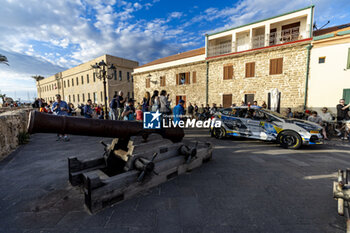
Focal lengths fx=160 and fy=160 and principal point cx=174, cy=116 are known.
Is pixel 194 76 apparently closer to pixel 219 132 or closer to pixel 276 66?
pixel 276 66

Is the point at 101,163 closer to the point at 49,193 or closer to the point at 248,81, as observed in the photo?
the point at 49,193

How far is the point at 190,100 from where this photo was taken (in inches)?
699

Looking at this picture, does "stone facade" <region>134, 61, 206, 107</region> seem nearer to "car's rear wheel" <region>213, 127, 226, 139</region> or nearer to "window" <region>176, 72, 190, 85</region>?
"window" <region>176, 72, 190, 85</region>

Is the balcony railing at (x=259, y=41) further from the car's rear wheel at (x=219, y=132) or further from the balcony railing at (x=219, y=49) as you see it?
the car's rear wheel at (x=219, y=132)

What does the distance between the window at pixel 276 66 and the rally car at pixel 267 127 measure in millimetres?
8326

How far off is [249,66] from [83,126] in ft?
48.4

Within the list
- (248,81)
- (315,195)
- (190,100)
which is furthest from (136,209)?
(190,100)

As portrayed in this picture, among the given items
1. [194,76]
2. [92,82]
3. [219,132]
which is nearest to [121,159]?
[219,132]

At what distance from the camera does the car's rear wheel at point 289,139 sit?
18.8 ft

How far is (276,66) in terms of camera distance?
1284cm

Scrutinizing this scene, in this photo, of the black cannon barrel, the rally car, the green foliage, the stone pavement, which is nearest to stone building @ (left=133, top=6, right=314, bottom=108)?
the rally car

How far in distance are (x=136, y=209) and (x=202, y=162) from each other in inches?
90.6

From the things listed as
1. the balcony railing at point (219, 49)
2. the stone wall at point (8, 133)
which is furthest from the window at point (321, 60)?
the stone wall at point (8, 133)

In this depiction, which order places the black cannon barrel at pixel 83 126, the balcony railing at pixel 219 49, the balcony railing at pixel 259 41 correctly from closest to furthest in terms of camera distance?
the black cannon barrel at pixel 83 126 < the balcony railing at pixel 259 41 < the balcony railing at pixel 219 49
